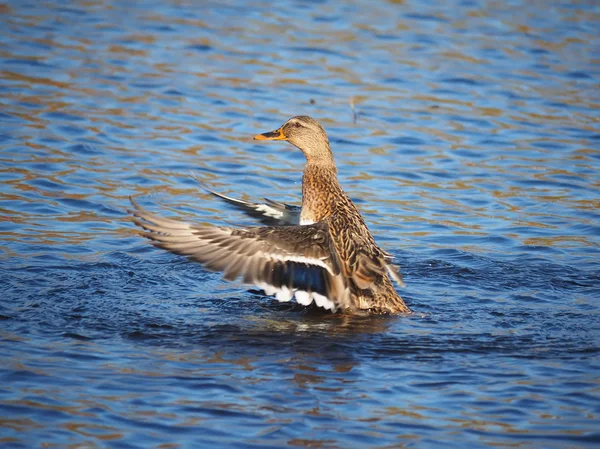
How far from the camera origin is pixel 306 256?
6.89m

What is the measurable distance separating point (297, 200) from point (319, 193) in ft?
6.93

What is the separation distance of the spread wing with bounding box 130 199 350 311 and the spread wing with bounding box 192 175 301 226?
120 cm

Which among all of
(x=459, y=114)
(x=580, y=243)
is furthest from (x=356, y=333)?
(x=459, y=114)

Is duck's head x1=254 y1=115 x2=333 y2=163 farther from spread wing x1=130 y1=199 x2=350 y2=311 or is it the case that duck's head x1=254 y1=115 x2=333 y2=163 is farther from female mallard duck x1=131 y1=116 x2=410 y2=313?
spread wing x1=130 y1=199 x2=350 y2=311

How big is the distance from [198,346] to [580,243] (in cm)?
417

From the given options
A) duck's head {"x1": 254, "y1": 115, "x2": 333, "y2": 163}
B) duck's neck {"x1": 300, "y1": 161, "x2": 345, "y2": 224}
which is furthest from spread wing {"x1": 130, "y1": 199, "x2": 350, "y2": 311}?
duck's head {"x1": 254, "y1": 115, "x2": 333, "y2": 163}

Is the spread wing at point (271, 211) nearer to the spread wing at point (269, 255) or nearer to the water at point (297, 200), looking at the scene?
the water at point (297, 200)

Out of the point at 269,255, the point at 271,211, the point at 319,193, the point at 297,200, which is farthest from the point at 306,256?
the point at 297,200

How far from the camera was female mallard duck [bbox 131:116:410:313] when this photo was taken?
21.7ft

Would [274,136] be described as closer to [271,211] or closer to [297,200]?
[271,211]

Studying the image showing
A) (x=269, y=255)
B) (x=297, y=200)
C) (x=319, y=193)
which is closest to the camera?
(x=269, y=255)

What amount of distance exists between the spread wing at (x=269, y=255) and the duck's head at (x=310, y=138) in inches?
43.1

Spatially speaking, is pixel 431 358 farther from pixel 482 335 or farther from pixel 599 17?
pixel 599 17

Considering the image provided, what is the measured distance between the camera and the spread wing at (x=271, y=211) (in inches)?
325
